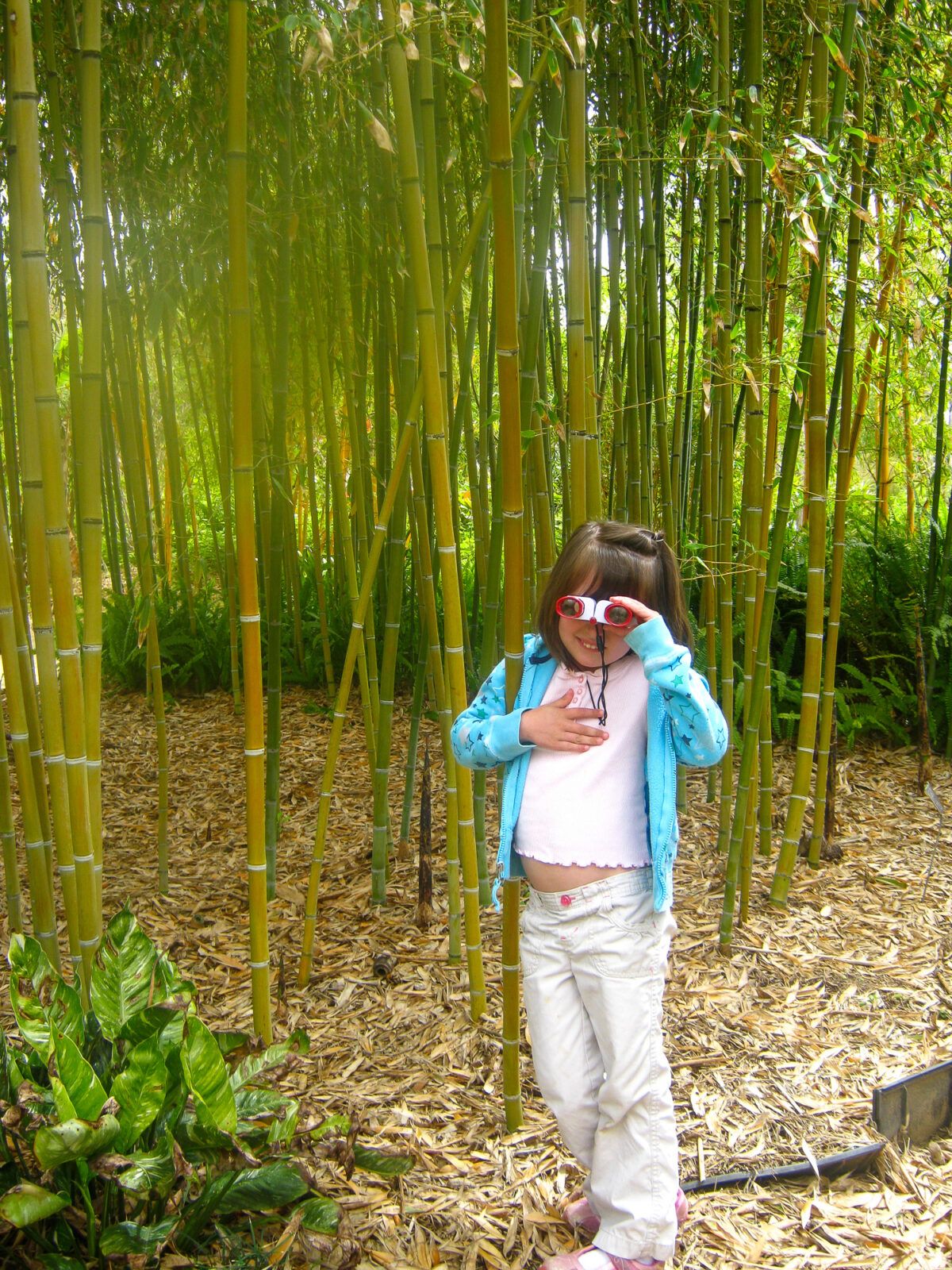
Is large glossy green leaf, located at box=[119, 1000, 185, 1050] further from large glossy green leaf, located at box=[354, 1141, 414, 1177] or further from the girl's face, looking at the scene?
the girl's face

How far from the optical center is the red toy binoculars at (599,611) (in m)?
1.08

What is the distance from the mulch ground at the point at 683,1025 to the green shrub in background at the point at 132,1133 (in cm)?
15

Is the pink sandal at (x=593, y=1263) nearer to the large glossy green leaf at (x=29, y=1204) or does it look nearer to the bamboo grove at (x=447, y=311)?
the bamboo grove at (x=447, y=311)

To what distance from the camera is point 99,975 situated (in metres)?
1.23

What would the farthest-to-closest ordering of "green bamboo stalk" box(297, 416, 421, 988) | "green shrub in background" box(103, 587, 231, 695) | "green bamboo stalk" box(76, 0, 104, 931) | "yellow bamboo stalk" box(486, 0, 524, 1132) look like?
"green shrub in background" box(103, 587, 231, 695)
"green bamboo stalk" box(297, 416, 421, 988)
"green bamboo stalk" box(76, 0, 104, 931)
"yellow bamboo stalk" box(486, 0, 524, 1132)

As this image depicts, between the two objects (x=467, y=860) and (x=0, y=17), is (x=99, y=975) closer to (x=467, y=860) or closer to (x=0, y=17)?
(x=467, y=860)

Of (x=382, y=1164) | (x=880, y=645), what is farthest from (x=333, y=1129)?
(x=880, y=645)

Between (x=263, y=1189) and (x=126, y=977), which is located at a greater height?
(x=126, y=977)

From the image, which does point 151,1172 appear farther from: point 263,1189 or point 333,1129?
point 333,1129

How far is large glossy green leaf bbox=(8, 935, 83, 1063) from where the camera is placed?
3.78 feet

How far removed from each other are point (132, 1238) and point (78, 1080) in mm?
159

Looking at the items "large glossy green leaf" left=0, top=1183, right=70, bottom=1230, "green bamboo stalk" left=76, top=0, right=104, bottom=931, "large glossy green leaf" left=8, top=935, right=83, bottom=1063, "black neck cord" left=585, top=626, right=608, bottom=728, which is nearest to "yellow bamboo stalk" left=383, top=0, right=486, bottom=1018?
"black neck cord" left=585, top=626, right=608, bottom=728

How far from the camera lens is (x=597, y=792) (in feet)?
3.89

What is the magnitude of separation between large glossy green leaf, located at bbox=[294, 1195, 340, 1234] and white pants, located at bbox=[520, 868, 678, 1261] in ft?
0.90
